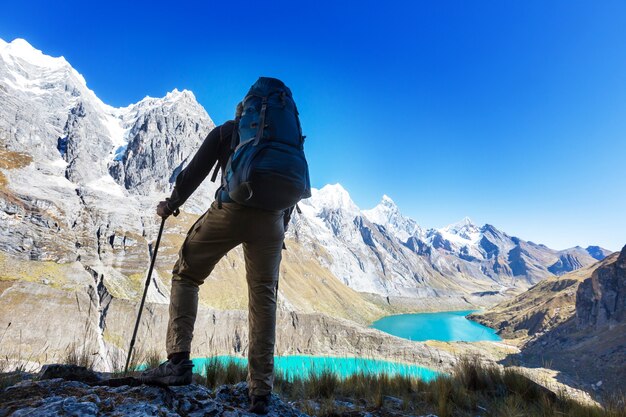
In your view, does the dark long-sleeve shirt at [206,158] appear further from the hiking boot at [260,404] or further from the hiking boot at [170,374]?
the hiking boot at [260,404]

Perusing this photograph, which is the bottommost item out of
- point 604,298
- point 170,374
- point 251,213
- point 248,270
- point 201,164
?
point 170,374

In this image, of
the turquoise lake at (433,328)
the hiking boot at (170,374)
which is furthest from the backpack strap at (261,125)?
the turquoise lake at (433,328)

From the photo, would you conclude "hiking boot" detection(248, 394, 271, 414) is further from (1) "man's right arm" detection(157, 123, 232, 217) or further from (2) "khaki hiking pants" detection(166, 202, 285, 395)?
(1) "man's right arm" detection(157, 123, 232, 217)

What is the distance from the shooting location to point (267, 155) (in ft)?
7.86

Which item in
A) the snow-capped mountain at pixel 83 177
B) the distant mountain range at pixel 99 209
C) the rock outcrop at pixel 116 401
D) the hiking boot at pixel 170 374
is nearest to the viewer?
the rock outcrop at pixel 116 401

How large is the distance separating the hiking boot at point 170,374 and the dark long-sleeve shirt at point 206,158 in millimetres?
1281

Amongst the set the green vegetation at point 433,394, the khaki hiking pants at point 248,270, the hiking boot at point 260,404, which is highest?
the khaki hiking pants at point 248,270

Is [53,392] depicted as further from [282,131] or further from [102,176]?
[102,176]

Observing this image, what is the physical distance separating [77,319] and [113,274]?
92.0 ft

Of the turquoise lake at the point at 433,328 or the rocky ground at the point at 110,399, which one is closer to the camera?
the rocky ground at the point at 110,399

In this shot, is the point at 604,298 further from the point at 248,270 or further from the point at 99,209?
the point at 99,209

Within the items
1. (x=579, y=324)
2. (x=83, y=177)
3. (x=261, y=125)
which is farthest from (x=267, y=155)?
(x=83, y=177)

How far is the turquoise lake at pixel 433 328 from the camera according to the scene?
129750mm

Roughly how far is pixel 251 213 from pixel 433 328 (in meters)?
169
